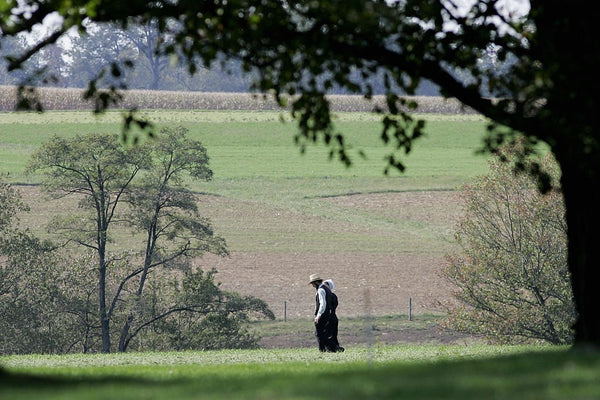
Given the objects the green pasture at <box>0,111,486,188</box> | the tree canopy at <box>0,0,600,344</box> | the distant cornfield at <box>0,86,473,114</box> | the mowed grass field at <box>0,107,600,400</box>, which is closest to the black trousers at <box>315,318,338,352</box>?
the mowed grass field at <box>0,107,600,400</box>

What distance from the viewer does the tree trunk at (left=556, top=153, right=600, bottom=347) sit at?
13516mm

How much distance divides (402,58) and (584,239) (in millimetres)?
3148

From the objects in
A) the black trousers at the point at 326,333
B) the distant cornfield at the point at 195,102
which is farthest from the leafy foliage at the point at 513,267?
the distant cornfield at the point at 195,102

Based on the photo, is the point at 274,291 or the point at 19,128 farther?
the point at 19,128

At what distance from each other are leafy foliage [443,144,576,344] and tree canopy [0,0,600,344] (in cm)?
2288

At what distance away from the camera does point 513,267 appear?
124 feet

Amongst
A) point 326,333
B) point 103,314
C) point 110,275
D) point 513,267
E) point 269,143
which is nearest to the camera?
point 326,333

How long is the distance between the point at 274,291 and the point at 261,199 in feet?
58.1

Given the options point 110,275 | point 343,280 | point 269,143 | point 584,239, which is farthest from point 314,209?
point 584,239

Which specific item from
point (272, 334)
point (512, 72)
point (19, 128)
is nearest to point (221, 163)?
point (19, 128)

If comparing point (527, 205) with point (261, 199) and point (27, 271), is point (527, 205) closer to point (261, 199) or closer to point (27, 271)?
point (27, 271)

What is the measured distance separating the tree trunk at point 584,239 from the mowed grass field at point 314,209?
28.9 m

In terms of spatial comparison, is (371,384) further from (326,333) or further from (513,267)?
(513,267)

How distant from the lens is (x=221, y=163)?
7881 cm
